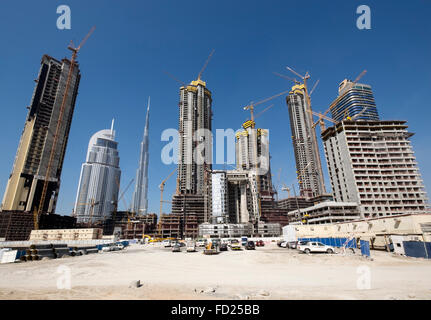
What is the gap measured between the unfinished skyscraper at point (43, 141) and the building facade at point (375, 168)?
17776cm

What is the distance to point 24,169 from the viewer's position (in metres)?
130

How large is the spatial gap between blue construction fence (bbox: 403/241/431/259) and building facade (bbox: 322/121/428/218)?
86517 mm

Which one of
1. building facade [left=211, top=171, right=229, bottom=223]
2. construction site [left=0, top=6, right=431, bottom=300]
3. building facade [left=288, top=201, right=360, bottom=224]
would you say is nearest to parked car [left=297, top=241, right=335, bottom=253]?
construction site [left=0, top=6, right=431, bottom=300]

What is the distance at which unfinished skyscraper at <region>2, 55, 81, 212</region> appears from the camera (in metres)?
128

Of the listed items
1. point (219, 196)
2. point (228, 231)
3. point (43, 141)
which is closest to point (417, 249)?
point (228, 231)

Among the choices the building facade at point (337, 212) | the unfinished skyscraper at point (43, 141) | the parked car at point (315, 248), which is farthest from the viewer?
the unfinished skyscraper at point (43, 141)

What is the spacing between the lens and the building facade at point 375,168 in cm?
10488

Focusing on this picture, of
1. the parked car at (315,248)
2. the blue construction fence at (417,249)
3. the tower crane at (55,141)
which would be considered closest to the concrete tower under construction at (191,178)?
the tower crane at (55,141)

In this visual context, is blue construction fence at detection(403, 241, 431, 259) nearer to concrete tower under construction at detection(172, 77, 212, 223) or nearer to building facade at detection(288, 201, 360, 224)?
building facade at detection(288, 201, 360, 224)

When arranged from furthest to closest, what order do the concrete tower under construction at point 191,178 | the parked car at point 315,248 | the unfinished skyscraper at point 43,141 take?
1. the concrete tower under construction at point 191,178
2. the unfinished skyscraper at point 43,141
3. the parked car at point 315,248

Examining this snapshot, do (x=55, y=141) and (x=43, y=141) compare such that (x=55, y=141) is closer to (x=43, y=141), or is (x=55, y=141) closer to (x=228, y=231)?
(x=43, y=141)

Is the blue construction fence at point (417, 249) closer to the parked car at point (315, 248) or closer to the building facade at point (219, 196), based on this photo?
the parked car at point (315, 248)

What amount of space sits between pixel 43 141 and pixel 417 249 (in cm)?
18189

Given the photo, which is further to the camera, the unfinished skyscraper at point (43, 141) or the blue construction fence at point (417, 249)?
the unfinished skyscraper at point (43, 141)
